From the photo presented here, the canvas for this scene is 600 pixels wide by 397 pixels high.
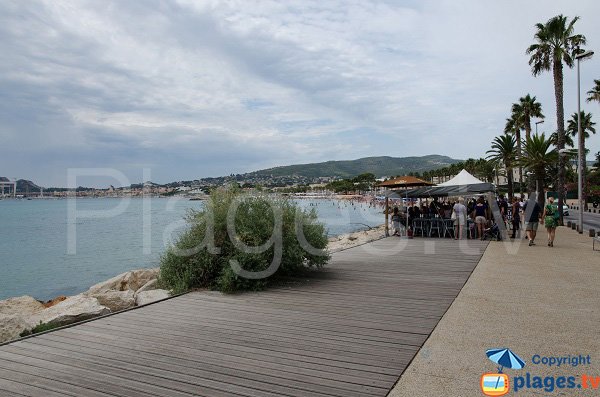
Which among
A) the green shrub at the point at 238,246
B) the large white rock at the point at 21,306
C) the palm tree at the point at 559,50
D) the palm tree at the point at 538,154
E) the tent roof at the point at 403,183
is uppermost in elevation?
the palm tree at the point at 559,50

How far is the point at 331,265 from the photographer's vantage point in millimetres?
10547

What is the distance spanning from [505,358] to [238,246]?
506cm

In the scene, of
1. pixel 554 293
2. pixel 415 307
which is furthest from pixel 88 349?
pixel 554 293

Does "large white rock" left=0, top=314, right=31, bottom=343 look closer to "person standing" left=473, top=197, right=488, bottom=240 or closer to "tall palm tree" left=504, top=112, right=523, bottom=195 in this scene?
"person standing" left=473, top=197, right=488, bottom=240

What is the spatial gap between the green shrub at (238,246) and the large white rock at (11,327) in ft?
7.93

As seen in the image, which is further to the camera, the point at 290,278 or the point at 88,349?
the point at 290,278

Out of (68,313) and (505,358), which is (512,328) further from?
(68,313)

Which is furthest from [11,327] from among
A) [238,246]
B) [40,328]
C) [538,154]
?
[538,154]

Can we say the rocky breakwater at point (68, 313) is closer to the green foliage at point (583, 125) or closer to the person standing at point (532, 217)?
the person standing at point (532, 217)

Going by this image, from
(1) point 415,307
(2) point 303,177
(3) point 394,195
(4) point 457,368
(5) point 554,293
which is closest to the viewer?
(4) point 457,368

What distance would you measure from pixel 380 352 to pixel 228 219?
4.65 metres

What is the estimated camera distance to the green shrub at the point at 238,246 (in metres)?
8.05

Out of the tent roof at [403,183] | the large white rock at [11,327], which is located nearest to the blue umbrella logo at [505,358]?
the large white rock at [11,327]

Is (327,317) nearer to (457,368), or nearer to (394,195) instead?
(457,368)
